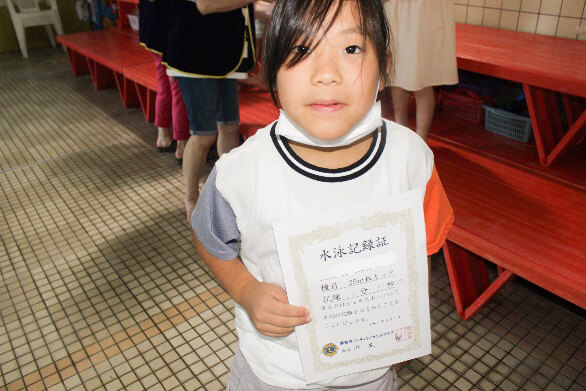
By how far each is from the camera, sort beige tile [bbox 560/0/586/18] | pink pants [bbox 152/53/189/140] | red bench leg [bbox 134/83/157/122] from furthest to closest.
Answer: red bench leg [bbox 134/83/157/122]
pink pants [bbox 152/53/189/140]
beige tile [bbox 560/0/586/18]

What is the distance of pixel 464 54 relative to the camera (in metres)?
2.27

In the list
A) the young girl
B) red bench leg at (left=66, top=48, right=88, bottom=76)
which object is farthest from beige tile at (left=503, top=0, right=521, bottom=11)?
red bench leg at (left=66, top=48, right=88, bottom=76)

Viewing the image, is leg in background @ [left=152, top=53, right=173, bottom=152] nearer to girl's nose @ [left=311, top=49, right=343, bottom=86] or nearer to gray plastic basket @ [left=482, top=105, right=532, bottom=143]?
gray plastic basket @ [left=482, top=105, right=532, bottom=143]

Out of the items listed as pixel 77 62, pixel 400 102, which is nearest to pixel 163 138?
pixel 400 102

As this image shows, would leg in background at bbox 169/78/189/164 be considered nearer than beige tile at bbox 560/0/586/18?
No

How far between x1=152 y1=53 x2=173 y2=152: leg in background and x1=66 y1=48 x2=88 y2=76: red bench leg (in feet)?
8.86

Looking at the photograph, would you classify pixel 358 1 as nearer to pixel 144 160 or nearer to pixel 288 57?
pixel 288 57

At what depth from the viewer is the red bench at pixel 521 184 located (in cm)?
152

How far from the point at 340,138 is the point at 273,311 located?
296 millimetres

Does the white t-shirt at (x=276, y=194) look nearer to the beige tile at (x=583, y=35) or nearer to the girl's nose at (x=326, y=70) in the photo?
the girl's nose at (x=326, y=70)

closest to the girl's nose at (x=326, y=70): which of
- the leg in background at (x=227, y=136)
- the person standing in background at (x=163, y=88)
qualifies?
the person standing in background at (x=163, y=88)

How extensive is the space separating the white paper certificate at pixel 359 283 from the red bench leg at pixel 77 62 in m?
5.59

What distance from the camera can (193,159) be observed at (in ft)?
7.78

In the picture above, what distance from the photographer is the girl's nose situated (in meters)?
0.68
